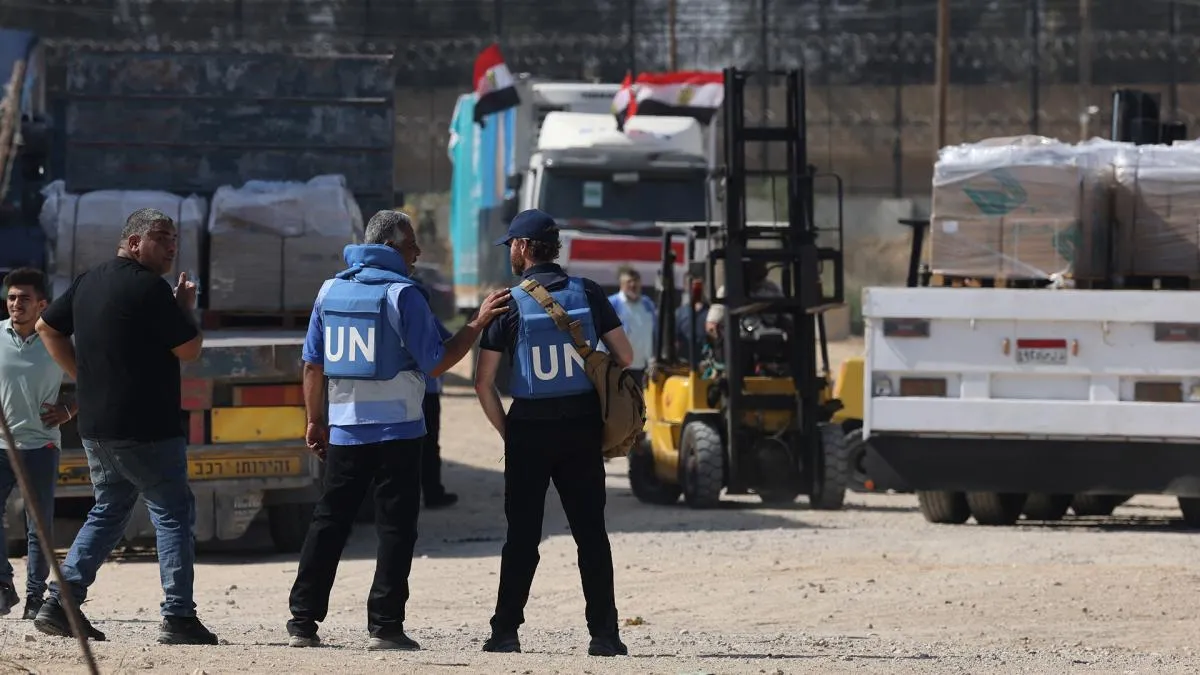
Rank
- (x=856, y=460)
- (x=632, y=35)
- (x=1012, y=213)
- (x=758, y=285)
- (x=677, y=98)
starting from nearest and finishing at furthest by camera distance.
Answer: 1. (x=1012, y=213)
2. (x=758, y=285)
3. (x=856, y=460)
4. (x=677, y=98)
5. (x=632, y=35)

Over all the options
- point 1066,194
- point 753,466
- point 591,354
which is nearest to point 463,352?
point 591,354

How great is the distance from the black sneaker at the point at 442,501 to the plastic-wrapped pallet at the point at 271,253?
9.14 ft

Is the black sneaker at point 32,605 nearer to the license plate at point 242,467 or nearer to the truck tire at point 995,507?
the license plate at point 242,467

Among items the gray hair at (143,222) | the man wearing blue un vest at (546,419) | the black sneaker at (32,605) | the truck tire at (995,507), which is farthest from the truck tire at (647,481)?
the gray hair at (143,222)

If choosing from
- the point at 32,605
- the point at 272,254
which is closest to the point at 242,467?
the point at 272,254

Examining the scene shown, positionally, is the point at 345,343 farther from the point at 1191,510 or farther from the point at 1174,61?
the point at 1174,61

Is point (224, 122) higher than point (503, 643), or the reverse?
point (224, 122)

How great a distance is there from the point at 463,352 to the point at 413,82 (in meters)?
33.9

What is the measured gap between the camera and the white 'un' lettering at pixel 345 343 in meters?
8.30

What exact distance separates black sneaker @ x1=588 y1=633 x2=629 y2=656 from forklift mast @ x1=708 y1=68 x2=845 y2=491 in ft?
23.2

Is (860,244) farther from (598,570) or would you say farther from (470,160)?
(598,570)

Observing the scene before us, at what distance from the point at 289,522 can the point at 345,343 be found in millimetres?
5048

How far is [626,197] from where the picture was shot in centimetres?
2503

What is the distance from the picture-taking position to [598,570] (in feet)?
27.7
